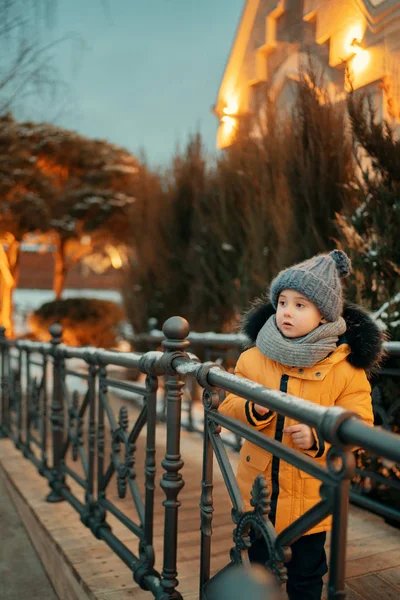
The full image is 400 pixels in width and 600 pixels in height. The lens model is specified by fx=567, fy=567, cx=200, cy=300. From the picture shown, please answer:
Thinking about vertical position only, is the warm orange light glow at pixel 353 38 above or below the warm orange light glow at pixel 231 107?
below

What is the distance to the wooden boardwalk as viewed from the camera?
8.16 feet

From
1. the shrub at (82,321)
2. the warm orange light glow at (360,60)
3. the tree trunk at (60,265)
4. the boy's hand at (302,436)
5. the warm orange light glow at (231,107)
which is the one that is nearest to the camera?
the boy's hand at (302,436)

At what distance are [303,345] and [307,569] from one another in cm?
77

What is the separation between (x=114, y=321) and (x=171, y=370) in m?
13.2

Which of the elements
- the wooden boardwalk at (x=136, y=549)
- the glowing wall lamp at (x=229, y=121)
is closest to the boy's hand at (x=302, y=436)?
the wooden boardwalk at (x=136, y=549)

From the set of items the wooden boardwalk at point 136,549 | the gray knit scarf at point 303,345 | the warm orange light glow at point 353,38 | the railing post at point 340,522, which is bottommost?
the wooden boardwalk at point 136,549

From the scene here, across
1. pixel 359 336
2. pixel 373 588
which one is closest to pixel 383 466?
pixel 373 588

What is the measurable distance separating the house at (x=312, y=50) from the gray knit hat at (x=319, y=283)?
186 cm

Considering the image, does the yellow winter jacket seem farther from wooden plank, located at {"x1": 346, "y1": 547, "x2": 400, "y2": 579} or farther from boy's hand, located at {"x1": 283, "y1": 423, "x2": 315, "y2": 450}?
wooden plank, located at {"x1": 346, "y1": 547, "x2": 400, "y2": 579}

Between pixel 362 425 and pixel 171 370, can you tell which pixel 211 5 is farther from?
pixel 362 425

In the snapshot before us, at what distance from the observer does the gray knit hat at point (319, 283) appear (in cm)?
197

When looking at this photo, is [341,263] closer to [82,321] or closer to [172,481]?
[172,481]

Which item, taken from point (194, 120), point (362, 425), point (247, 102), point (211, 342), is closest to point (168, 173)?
point (194, 120)

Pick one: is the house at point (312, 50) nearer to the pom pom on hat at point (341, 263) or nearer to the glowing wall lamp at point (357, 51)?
the glowing wall lamp at point (357, 51)
